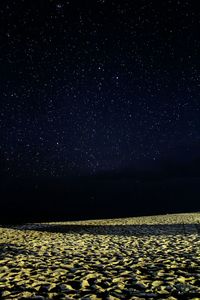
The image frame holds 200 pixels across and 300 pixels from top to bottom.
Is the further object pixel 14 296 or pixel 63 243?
pixel 63 243

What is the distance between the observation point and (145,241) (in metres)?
14.1

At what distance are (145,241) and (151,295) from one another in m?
7.84

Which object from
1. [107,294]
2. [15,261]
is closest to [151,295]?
[107,294]

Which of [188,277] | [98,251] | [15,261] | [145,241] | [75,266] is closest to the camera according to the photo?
[188,277]

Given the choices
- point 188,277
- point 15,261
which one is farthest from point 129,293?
point 15,261

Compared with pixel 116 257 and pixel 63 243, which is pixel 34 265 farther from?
pixel 63 243

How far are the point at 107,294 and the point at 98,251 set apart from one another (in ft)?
17.3

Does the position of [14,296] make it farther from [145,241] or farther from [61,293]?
[145,241]

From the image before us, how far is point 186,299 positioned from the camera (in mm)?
6062

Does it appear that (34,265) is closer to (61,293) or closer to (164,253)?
(61,293)

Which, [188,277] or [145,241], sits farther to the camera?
[145,241]

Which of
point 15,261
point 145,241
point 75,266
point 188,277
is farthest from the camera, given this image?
point 145,241

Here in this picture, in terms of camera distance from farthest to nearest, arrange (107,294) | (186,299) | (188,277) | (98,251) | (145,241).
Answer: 1. (145,241)
2. (98,251)
3. (188,277)
4. (107,294)
5. (186,299)

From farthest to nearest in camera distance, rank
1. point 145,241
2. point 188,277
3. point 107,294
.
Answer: point 145,241
point 188,277
point 107,294
